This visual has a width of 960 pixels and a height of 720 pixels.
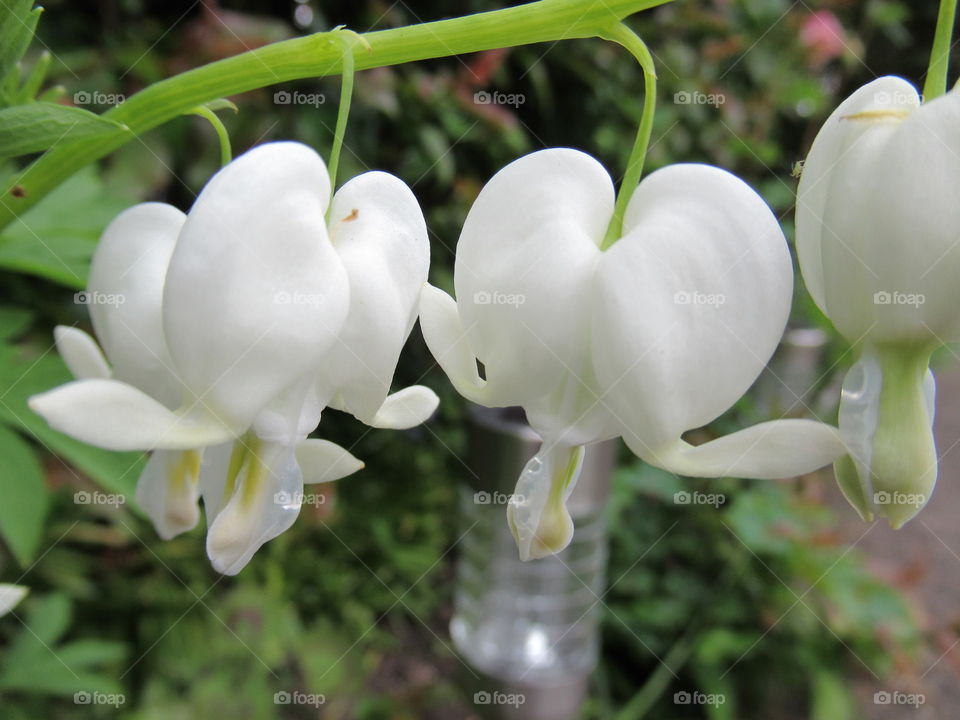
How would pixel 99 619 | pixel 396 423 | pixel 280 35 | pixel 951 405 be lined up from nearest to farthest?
pixel 396 423
pixel 280 35
pixel 99 619
pixel 951 405

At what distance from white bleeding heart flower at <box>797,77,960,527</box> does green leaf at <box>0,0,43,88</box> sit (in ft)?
2.01

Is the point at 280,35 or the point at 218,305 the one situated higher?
the point at 218,305

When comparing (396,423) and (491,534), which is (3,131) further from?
(491,534)

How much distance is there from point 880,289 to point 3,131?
2.17 feet

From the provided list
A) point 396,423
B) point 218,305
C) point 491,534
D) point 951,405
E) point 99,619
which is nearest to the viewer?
point 218,305

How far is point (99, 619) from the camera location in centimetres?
208

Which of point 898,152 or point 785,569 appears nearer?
point 898,152

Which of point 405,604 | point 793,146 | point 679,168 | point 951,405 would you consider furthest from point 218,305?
point 951,405

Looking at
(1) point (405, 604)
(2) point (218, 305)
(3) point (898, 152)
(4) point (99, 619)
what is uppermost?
(3) point (898, 152)
